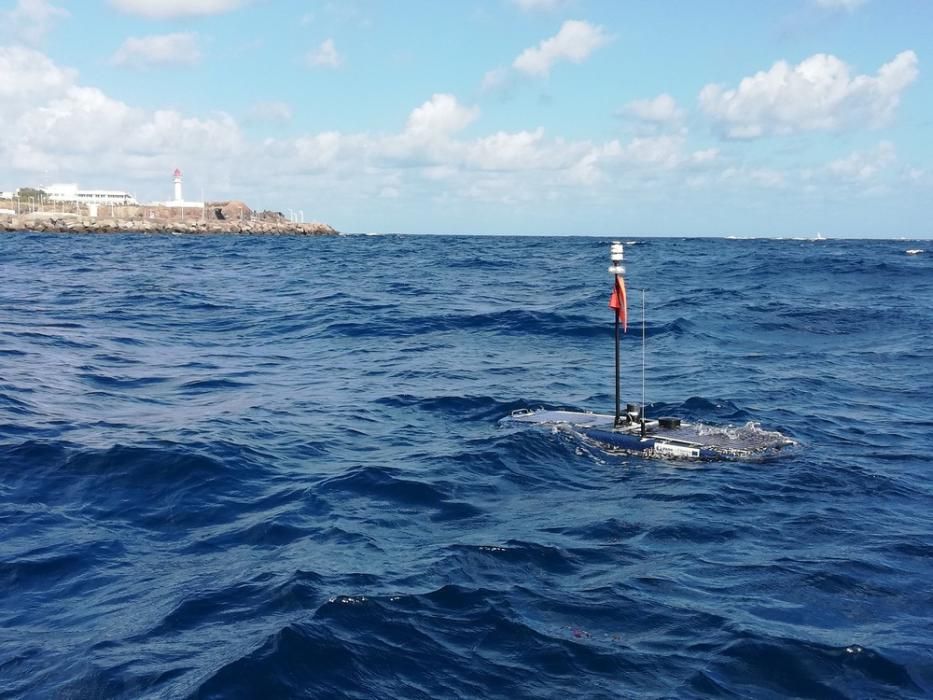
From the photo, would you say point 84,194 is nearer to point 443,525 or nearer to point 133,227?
point 133,227

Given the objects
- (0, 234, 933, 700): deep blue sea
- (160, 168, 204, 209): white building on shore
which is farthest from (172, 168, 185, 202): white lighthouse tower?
(0, 234, 933, 700): deep blue sea

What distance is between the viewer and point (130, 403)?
1652cm

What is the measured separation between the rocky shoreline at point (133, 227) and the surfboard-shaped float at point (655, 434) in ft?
339

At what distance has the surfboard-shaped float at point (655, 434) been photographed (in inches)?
518

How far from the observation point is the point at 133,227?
11181 cm

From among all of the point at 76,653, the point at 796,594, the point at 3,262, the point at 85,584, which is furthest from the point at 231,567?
the point at 3,262

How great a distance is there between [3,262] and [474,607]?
49.3 m

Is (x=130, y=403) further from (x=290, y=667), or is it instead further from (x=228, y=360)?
(x=290, y=667)

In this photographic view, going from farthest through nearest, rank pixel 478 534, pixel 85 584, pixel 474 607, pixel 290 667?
pixel 478 534, pixel 85 584, pixel 474 607, pixel 290 667

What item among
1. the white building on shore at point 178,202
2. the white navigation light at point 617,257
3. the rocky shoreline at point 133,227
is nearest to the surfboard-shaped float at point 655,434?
the white navigation light at point 617,257

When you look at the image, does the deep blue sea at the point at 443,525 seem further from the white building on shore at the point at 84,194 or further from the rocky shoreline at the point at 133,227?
the white building on shore at the point at 84,194

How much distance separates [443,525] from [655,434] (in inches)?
188

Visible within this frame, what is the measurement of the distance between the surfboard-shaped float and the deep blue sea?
29 centimetres

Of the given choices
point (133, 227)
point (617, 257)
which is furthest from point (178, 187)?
point (617, 257)
